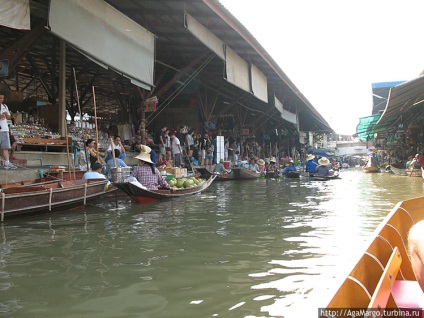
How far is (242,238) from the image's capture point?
16.3ft

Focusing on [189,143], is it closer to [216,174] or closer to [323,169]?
[216,174]

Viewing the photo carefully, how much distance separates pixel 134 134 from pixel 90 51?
7.38 metres

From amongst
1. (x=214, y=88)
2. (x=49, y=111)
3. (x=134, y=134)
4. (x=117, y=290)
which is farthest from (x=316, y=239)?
(x=214, y=88)

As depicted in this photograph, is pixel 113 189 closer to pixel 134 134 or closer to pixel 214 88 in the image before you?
pixel 134 134

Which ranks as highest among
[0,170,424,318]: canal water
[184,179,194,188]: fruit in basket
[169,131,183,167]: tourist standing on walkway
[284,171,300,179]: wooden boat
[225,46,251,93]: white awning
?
[225,46,251,93]: white awning

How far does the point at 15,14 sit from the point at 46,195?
9.83 ft

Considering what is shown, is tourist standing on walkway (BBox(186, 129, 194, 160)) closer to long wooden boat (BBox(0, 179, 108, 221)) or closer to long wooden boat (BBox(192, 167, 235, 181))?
long wooden boat (BBox(192, 167, 235, 181))

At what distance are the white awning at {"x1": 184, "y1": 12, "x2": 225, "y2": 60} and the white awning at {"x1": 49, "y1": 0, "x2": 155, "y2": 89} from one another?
41.3 inches

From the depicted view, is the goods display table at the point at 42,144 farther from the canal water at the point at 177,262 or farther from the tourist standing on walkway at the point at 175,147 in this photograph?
the tourist standing on walkway at the point at 175,147

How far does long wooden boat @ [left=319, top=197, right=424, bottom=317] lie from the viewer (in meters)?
1.66

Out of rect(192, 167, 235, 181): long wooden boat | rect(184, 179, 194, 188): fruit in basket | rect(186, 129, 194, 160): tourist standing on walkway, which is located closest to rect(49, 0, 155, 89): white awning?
rect(184, 179, 194, 188): fruit in basket

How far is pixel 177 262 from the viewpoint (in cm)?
390

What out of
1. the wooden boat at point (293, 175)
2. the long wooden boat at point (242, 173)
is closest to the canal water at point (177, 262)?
the long wooden boat at point (242, 173)

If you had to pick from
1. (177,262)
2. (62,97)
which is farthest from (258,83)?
(177,262)
